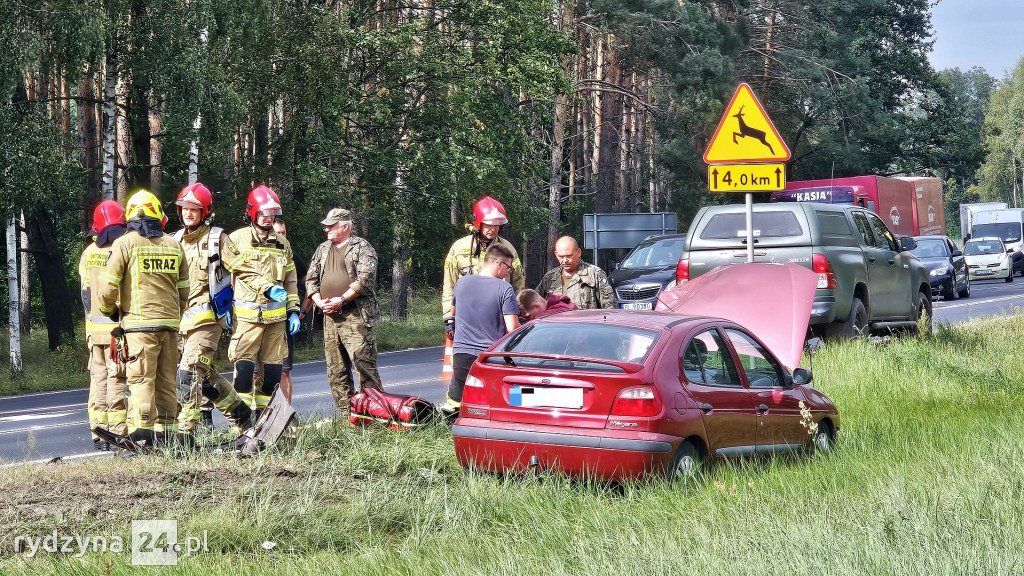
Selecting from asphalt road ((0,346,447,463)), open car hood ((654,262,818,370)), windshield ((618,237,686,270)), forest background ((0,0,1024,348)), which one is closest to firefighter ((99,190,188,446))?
asphalt road ((0,346,447,463))

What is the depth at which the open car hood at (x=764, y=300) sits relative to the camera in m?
9.99

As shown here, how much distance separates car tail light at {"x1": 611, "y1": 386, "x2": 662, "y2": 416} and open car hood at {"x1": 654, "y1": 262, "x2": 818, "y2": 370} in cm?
353

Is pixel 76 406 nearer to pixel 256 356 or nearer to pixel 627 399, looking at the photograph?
pixel 256 356

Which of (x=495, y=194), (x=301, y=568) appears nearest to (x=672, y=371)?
(x=301, y=568)

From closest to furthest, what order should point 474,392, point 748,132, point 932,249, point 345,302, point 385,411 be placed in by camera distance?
point 474,392, point 385,411, point 345,302, point 748,132, point 932,249

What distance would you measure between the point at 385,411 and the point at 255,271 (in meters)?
1.50

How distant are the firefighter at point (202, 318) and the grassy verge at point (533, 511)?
0.76 meters

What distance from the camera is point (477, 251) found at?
30.5ft

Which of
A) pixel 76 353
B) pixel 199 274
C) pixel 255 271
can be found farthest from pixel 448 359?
pixel 76 353

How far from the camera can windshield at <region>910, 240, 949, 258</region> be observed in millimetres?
29575

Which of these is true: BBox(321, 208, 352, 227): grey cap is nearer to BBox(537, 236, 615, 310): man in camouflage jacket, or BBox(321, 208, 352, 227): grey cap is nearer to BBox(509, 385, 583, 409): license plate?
BBox(537, 236, 615, 310): man in camouflage jacket

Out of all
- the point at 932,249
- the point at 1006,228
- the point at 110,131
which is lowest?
the point at 932,249

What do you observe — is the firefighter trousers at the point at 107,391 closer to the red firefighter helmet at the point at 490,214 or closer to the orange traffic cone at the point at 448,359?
the orange traffic cone at the point at 448,359

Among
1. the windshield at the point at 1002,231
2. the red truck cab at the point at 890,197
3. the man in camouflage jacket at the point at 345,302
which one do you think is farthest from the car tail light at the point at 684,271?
the windshield at the point at 1002,231
